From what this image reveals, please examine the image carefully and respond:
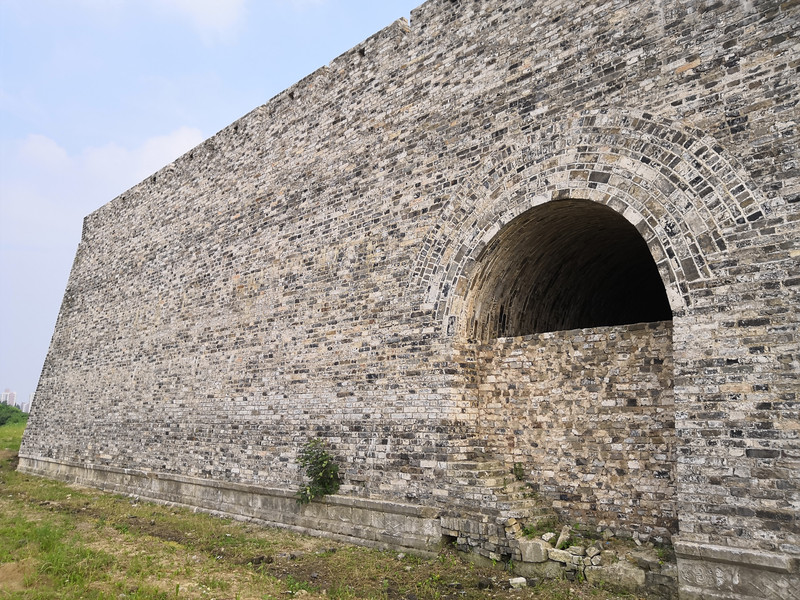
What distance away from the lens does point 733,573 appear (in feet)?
16.3

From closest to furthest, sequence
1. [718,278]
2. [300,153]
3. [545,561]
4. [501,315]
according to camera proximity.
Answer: [718,278]
[545,561]
[501,315]
[300,153]

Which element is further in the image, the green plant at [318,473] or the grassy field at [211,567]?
the green plant at [318,473]

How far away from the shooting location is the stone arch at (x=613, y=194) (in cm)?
569

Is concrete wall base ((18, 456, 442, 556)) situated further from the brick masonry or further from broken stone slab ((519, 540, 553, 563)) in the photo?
broken stone slab ((519, 540, 553, 563))

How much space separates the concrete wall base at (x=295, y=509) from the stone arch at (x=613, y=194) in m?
2.62

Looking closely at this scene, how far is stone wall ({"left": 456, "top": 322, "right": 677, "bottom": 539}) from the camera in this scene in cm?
613

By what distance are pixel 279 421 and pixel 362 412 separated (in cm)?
214

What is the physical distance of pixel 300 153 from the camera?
36.5 ft

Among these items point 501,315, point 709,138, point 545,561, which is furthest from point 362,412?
point 709,138

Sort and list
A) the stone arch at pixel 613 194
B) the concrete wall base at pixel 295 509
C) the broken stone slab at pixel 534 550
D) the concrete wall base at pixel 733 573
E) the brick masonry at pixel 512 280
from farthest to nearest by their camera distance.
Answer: the concrete wall base at pixel 295 509 → the broken stone slab at pixel 534 550 → the stone arch at pixel 613 194 → the brick masonry at pixel 512 280 → the concrete wall base at pixel 733 573

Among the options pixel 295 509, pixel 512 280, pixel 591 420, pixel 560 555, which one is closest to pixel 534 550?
pixel 560 555

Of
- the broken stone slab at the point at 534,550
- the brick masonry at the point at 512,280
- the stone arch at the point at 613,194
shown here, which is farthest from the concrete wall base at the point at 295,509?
the stone arch at the point at 613,194

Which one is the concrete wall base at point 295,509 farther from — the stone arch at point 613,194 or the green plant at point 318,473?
the stone arch at point 613,194

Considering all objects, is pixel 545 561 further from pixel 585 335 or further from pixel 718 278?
pixel 718 278
